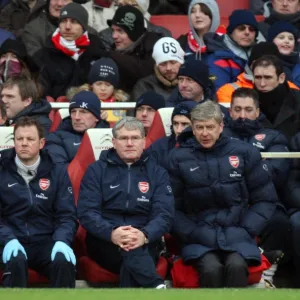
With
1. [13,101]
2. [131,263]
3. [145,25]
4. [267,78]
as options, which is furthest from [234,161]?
[145,25]

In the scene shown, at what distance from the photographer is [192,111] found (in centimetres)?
1160

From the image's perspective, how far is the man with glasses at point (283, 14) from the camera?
51.9 feet

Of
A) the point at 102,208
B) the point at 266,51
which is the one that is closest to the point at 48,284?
the point at 102,208

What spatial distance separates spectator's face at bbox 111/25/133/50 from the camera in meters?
14.9

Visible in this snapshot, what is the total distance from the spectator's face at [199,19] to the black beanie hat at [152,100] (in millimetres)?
2018

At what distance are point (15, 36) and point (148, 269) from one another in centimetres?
508

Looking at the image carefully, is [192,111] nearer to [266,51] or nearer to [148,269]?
[148,269]

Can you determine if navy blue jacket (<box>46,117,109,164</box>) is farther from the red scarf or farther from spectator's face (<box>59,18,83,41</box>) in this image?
the red scarf

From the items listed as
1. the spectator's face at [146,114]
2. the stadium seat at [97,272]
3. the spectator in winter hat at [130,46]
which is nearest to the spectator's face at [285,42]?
the spectator in winter hat at [130,46]

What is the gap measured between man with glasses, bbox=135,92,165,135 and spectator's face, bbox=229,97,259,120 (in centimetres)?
83

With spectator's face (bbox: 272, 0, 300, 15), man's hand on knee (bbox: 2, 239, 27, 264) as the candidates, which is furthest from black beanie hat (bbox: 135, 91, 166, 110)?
spectator's face (bbox: 272, 0, 300, 15)

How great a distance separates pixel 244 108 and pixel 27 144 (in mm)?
2316

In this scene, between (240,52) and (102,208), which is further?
(240,52)

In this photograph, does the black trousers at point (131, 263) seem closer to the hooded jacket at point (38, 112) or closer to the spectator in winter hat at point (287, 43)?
the hooded jacket at point (38, 112)
